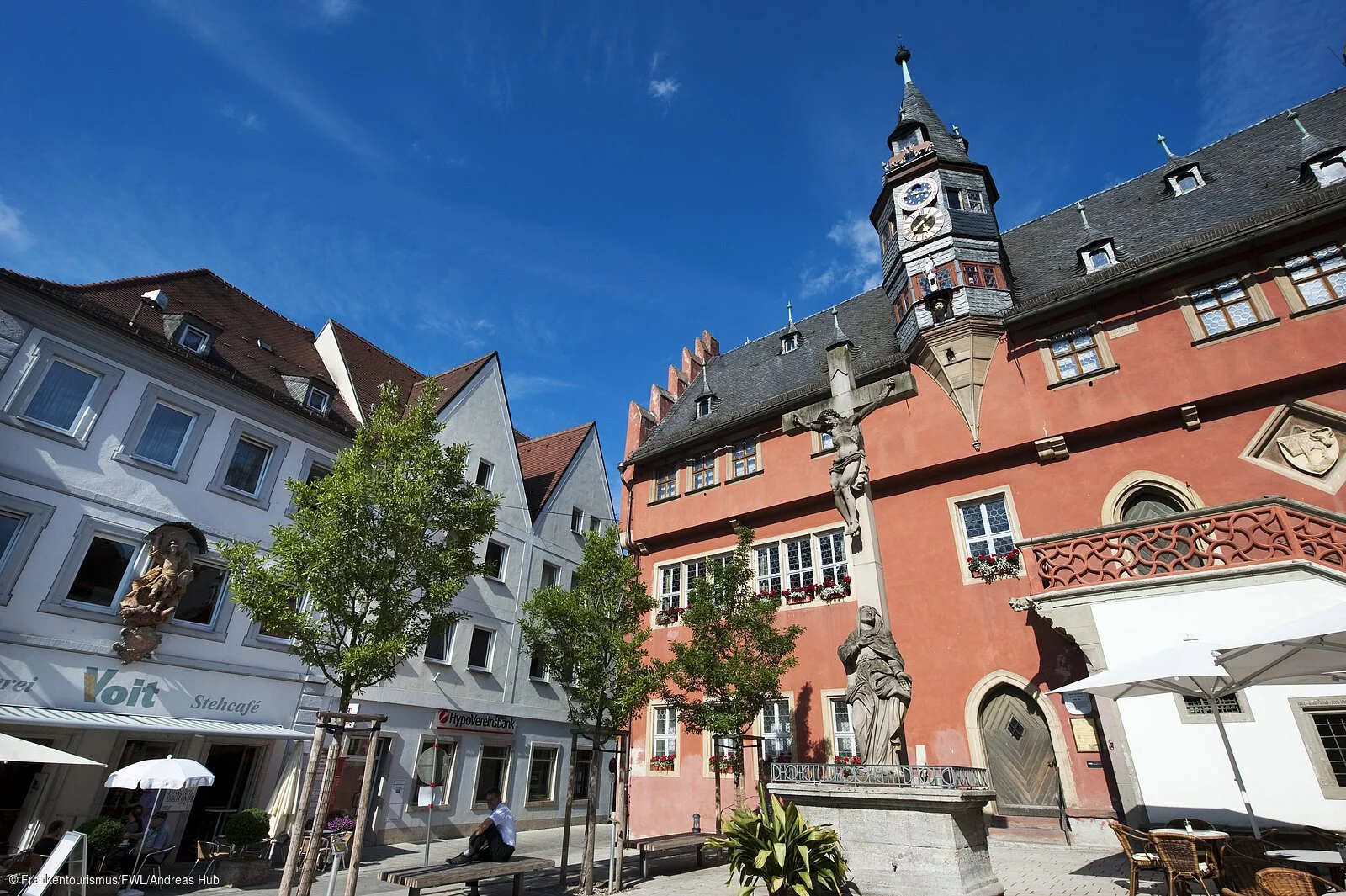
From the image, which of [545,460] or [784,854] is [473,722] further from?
[784,854]

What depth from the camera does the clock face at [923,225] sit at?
18359 millimetres

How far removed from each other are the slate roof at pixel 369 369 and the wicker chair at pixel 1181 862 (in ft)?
68.4

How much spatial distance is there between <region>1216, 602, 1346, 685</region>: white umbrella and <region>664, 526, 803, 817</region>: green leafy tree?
8452mm

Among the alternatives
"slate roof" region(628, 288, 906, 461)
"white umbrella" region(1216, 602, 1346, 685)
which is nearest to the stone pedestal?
"white umbrella" region(1216, 602, 1346, 685)

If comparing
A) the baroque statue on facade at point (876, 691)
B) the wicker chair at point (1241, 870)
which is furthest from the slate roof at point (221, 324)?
the wicker chair at point (1241, 870)

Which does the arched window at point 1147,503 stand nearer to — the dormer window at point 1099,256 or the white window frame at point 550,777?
the dormer window at point 1099,256

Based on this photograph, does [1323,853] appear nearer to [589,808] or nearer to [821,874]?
[821,874]

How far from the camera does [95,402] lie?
47.1 feet

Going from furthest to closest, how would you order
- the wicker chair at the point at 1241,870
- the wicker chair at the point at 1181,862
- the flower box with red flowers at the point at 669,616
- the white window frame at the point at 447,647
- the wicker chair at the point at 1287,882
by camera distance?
the white window frame at the point at 447,647 → the flower box with red flowers at the point at 669,616 → the wicker chair at the point at 1181,862 → the wicker chair at the point at 1241,870 → the wicker chair at the point at 1287,882

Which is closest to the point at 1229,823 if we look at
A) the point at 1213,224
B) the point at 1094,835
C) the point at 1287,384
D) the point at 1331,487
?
the point at 1094,835

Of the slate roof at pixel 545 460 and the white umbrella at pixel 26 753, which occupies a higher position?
the slate roof at pixel 545 460

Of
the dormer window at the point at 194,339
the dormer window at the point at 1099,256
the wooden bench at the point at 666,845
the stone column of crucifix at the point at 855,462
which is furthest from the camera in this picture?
the dormer window at the point at 194,339

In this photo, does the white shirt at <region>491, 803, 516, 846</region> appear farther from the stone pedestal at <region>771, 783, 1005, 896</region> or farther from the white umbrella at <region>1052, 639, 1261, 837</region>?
the white umbrella at <region>1052, 639, 1261, 837</region>

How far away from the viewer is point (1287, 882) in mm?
5340
